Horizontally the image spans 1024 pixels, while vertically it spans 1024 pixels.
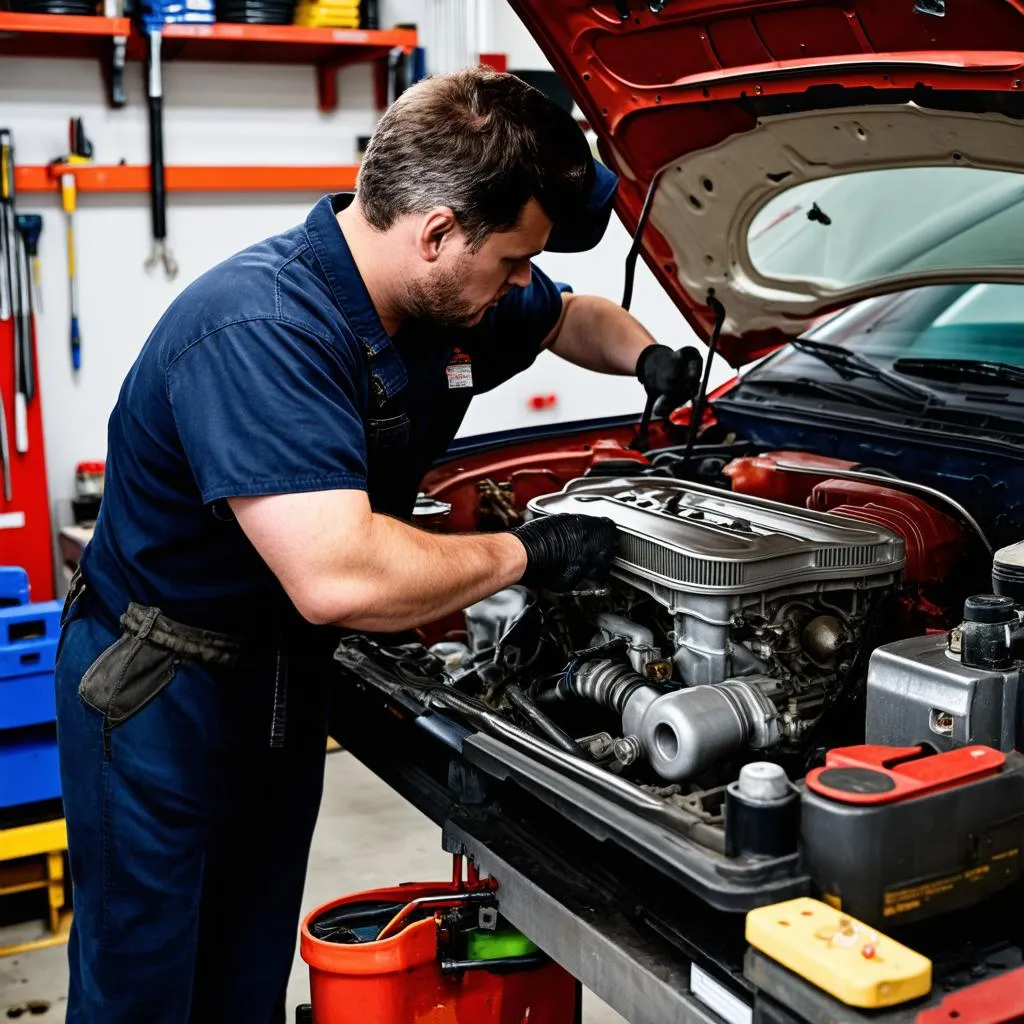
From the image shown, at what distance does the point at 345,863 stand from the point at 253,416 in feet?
6.57

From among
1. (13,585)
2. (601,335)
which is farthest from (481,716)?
(13,585)

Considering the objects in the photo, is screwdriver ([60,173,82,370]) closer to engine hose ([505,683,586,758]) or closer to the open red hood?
the open red hood

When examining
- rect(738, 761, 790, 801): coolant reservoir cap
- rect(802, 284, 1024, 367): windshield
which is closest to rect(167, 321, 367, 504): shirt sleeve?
rect(738, 761, 790, 801): coolant reservoir cap

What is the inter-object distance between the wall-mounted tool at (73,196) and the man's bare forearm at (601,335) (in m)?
2.40

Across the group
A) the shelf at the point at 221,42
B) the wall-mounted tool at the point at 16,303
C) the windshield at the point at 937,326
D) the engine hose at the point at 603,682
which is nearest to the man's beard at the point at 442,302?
the engine hose at the point at 603,682

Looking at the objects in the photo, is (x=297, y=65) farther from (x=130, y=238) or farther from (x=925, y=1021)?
(x=925, y=1021)

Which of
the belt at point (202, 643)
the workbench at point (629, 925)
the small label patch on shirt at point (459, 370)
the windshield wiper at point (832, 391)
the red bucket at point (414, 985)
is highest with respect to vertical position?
the small label patch on shirt at point (459, 370)

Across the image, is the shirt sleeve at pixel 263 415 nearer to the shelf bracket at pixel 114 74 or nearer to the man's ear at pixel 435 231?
the man's ear at pixel 435 231

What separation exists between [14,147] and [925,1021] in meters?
4.01

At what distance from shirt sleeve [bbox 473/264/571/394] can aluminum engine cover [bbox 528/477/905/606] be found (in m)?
0.32

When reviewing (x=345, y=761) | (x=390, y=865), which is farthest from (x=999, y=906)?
(x=345, y=761)

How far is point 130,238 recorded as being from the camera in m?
4.41

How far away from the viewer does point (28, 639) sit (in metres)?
2.81

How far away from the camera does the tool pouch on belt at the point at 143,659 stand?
175 cm
